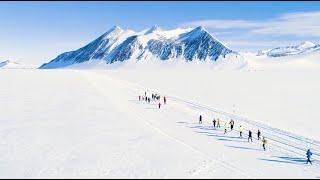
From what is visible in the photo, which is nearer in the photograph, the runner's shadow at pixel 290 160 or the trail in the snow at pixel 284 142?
the runner's shadow at pixel 290 160

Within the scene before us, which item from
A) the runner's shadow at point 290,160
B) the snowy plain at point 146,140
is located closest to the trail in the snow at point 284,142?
the snowy plain at point 146,140

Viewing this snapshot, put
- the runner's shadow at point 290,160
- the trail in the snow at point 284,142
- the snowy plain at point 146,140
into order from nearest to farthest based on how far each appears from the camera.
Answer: the snowy plain at point 146,140 < the runner's shadow at point 290,160 < the trail in the snow at point 284,142

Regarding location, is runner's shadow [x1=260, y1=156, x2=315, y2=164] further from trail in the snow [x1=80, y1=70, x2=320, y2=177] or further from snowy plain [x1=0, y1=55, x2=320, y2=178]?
trail in the snow [x1=80, y1=70, x2=320, y2=177]

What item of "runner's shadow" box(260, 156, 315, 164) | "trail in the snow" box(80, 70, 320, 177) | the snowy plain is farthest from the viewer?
"trail in the snow" box(80, 70, 320, 177)

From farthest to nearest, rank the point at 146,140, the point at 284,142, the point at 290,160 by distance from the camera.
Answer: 1. the point at 284,142
2. the point at 146,140
3. the point at 290,160

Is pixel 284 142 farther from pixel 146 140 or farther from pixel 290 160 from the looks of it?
pixel 146 140

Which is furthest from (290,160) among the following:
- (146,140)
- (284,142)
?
(146,140)

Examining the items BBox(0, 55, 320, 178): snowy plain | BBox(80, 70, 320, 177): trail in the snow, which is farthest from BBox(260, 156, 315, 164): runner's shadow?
BBox(80, 70, 320, 177): trail in the snow

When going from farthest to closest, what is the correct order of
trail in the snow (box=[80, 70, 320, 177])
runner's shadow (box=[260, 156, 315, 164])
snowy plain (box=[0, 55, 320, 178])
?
trail in the snow (box=[80, 70, 320, 177]) < runner's shadow (box=[260, 156, 315, 164]) < snowy plain (box=[0, 55, 320, 178])

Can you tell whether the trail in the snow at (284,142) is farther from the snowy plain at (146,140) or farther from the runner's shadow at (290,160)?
the runner's shadow at (290,160)

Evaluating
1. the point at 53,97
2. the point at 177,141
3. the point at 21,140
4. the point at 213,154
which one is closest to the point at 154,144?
the point at 177,141

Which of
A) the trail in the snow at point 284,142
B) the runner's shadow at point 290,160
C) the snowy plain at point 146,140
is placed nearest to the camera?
the snowy plain at point 146,140
